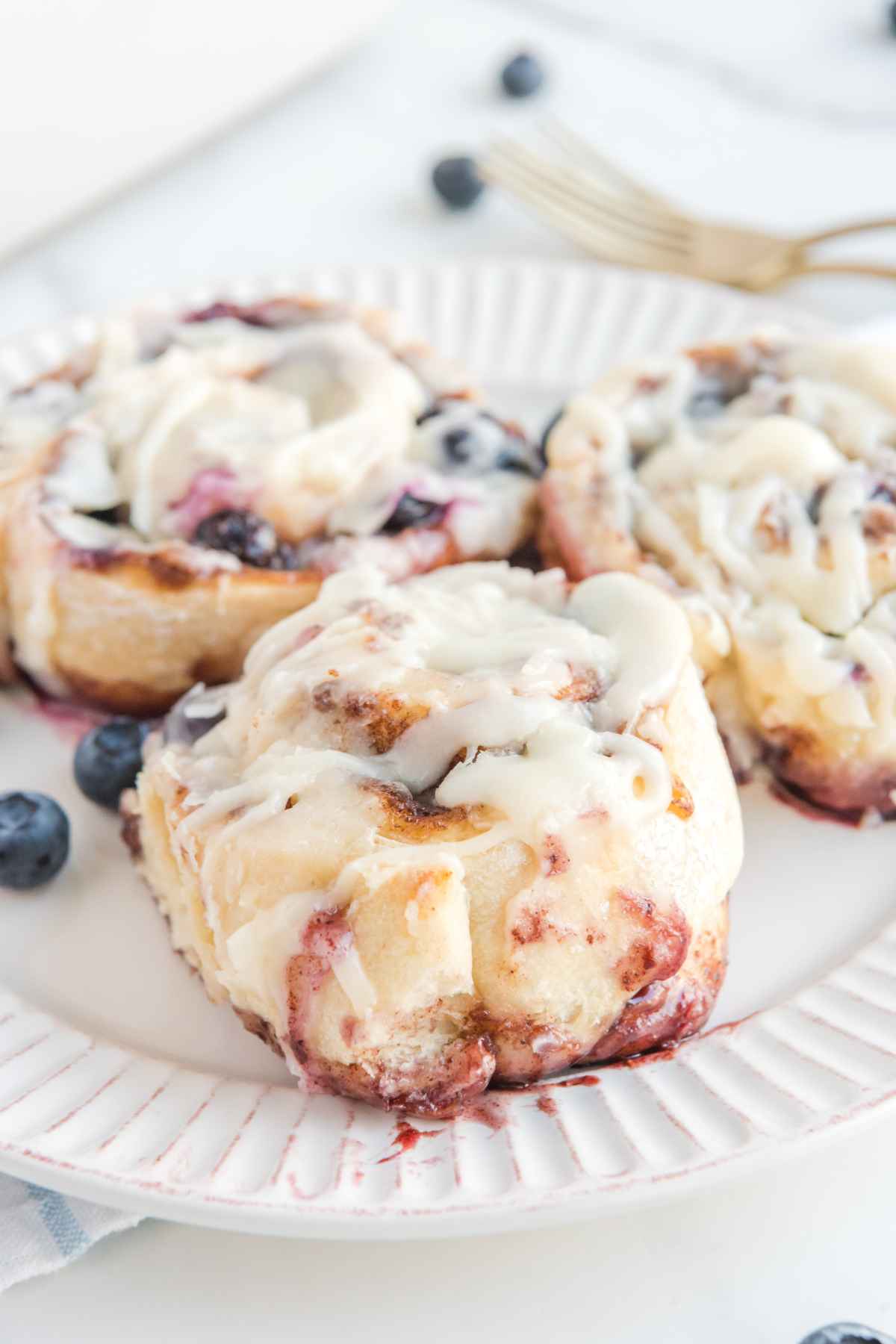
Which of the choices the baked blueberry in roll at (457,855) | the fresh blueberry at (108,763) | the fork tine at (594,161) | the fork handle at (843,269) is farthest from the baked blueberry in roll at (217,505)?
the fork tine at (594,161)

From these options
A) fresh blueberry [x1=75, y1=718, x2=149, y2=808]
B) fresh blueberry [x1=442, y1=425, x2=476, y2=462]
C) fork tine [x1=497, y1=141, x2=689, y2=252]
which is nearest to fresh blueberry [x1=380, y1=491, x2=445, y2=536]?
fresh blueberry [x1=442, y1=425, x2=476, y2=462]

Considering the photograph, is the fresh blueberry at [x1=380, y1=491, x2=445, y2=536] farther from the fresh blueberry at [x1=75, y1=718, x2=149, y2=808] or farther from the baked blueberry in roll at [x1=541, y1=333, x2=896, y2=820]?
the fresh blueberry at [x1=75, y1=718, x2=149, y2=808]

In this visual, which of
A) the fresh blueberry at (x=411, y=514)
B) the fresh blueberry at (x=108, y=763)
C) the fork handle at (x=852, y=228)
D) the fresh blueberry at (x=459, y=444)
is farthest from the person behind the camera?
the fork handle at (x=852, y=228)

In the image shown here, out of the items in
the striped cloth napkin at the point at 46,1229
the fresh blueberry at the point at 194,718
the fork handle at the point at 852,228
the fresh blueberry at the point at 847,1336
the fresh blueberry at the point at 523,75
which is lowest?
the fresh blueberry at the point at 847,1336

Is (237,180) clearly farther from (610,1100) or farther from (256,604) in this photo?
(610,1100)

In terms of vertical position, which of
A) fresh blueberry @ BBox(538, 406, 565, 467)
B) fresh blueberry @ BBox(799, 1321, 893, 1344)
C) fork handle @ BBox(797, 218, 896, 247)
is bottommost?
fresh blueberry @ BBox(799, 1321, 893, 1344)

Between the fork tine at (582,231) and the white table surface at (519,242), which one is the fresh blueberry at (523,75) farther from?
the fork tine at (582,231)

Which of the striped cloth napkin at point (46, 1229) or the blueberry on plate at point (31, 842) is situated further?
the blueberry on plate at point (31, 842)

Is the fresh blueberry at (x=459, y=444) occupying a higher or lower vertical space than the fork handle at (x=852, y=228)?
lower

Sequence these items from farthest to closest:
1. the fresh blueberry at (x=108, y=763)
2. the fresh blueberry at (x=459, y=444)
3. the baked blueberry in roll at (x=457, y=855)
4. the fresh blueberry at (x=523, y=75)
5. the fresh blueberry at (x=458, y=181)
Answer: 1. the fresh blueberry at (x=523, y=75)
2. the fresh blueberry at (x=458, y=181)
3. the fresh blueberry at (x=459, y=444)
4. the fresh blueberry at (x=108, y=763)
5. the baked blueberry in roll at (x=457, y=855)
